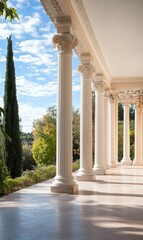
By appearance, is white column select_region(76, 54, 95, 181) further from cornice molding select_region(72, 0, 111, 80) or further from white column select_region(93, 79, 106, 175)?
white column select_region(93, 79, 106, 175)

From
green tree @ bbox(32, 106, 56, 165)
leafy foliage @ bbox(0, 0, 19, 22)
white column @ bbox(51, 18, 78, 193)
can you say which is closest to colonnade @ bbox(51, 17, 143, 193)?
white column @ bbox(51, 18, 78, 193)

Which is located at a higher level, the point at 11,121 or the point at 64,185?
the point at 11,121

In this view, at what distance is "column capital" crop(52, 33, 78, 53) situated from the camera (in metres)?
37.6

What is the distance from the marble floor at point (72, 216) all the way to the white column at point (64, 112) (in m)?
1.72

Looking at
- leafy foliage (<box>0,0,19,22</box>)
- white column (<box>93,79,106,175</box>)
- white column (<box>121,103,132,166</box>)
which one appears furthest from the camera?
white column (<box>121,103,132,166</box>)

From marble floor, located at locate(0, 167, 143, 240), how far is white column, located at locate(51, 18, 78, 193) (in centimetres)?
172

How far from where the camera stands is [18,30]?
127625 millimetres

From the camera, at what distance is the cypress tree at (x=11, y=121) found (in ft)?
203

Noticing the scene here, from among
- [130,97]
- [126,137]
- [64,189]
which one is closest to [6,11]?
[64,189]

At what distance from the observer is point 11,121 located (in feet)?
207

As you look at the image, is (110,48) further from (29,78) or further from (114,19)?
(29,78)

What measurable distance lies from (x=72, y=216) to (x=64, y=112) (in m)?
15.0

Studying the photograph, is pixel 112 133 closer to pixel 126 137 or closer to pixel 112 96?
pixel 112 96

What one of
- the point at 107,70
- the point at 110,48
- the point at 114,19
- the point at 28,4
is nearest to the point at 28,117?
the point at 28,4
